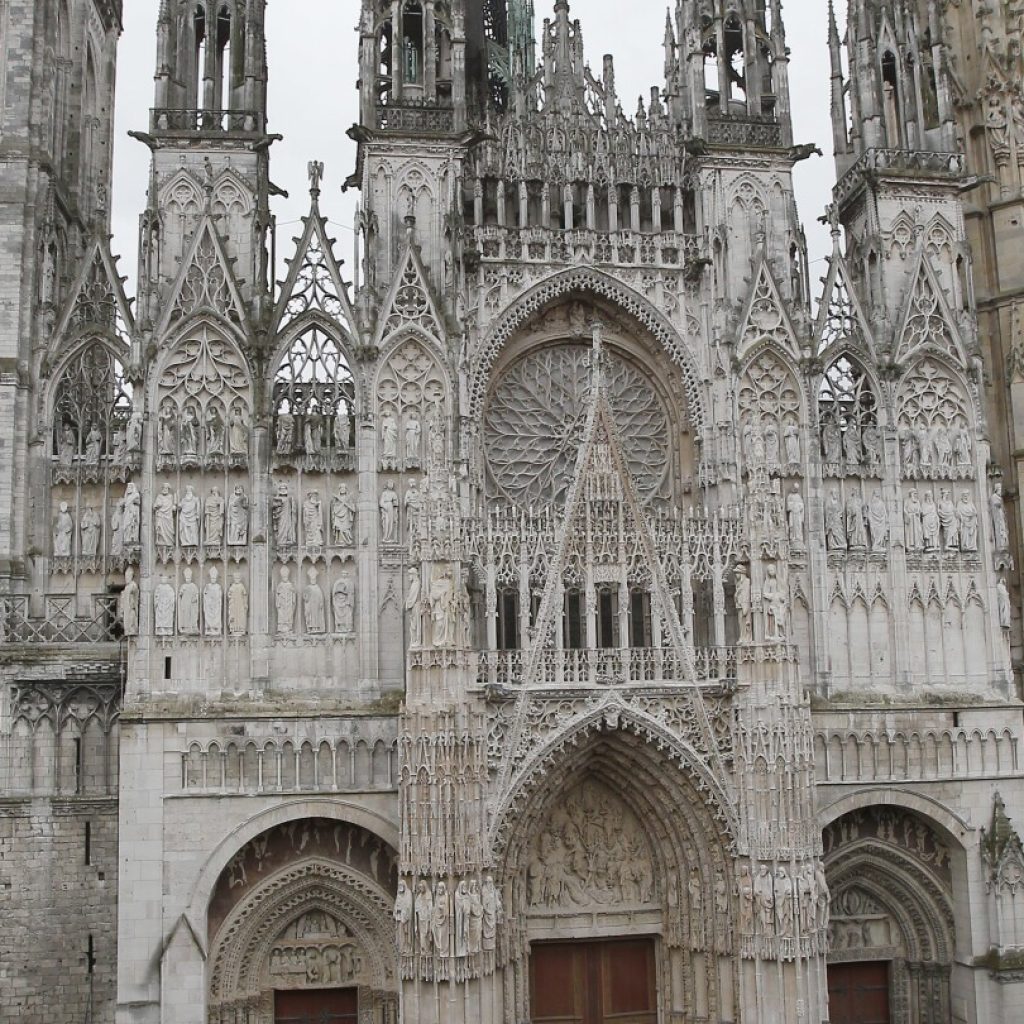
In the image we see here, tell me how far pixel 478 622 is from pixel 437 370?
5.10 m

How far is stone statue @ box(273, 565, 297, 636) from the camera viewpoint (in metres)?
24.0

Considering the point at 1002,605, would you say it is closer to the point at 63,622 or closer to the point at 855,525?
the point at 855,525

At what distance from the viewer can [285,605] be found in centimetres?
2398

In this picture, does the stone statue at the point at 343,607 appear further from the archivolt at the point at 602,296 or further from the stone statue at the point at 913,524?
the stone statue at the point at 913,524

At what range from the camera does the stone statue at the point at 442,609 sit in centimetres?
2164

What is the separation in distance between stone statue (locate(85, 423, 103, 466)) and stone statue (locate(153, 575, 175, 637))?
3.16m

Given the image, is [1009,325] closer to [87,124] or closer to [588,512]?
[588,512]

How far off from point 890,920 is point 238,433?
16221mm

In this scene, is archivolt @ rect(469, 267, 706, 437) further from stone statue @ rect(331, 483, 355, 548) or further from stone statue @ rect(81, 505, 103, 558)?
stone statue @ rect(81, 505, 103, 558)

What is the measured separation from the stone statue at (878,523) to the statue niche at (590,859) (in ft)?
24.7

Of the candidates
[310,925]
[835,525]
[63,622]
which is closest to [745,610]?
[835,525]

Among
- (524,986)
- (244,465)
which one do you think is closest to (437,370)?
(244,465)

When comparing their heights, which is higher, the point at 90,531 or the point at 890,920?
the point at 90,531

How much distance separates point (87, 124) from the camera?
31.0 m
